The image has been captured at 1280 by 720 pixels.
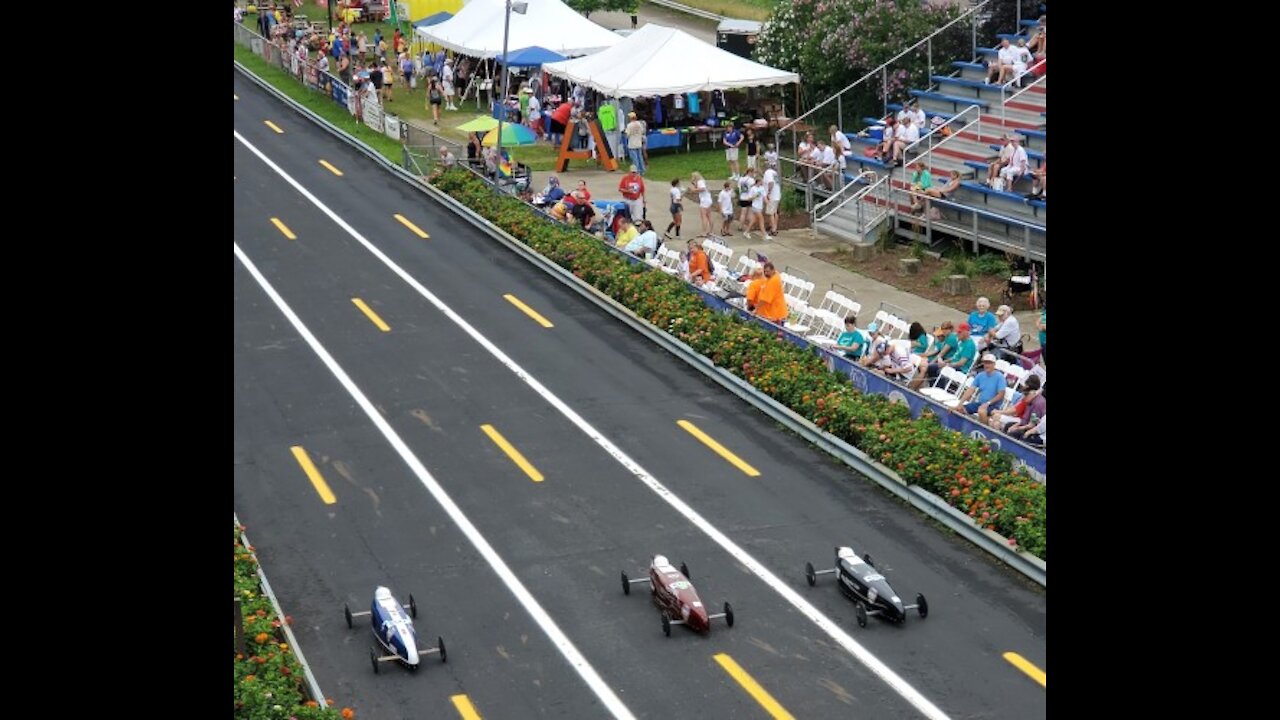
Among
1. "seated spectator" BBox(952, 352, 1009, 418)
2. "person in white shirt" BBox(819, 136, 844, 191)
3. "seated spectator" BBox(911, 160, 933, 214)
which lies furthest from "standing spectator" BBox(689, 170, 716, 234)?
"seated spectator" BBox(952, 352, 1009, 418)

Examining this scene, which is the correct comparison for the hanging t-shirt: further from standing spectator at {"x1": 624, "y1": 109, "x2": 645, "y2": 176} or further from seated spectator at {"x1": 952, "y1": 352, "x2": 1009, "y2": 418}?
seated spectator at {"x1": 952, "y1": 352, "x2": 1009, "y2": 418}

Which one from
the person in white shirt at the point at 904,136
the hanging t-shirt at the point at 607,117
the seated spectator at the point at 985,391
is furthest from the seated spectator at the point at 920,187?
the seated spectator at the point at 985,391

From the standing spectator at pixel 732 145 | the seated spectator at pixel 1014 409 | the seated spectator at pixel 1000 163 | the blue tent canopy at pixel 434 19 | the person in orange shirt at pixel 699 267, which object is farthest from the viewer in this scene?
the blue tent canopy at pixel 434 19

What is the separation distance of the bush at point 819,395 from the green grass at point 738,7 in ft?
98.4

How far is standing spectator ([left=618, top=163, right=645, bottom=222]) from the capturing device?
37344 millimetres

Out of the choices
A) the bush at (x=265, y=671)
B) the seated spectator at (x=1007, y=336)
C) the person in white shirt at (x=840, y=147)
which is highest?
the person in white shirt at (x=840, y=147)

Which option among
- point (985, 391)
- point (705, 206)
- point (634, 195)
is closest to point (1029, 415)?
point (985, 391)

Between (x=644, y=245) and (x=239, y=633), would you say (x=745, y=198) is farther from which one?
(x=239, y=633)

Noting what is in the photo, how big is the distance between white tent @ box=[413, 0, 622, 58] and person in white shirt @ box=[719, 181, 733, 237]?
15.5m

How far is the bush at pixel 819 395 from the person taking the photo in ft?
68.3

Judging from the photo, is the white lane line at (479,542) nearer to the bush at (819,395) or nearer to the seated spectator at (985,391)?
the bush at (819,395)
